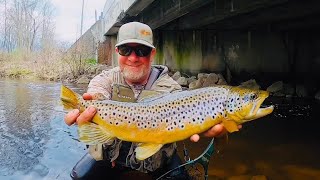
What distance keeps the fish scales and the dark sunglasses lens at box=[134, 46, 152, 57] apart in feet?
2.34

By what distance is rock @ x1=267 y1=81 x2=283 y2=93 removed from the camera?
13250 millimetres

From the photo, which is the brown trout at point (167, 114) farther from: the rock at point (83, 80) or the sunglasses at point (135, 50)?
the rock at point (83, 80)

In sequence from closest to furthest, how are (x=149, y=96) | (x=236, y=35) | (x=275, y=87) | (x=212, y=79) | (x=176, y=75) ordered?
(x=149, y=96)
(x=275, y=87)
(x=212, y=79)
(x=236, y=35)
(x=176, y=75)

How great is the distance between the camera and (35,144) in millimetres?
6461

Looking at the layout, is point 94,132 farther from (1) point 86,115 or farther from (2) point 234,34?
(2) point 234,34

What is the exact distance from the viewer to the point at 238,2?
8172 mm

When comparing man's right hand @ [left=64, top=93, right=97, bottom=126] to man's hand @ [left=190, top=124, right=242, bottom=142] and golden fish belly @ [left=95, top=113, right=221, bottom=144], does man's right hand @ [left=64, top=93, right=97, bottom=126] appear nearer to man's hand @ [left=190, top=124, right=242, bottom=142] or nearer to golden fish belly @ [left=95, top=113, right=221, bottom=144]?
golden fish belly @ [left=95, top=113, right=221, bottom=144]

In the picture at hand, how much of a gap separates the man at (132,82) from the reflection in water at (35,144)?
4.89 ft

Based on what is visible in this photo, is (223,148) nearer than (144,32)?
No

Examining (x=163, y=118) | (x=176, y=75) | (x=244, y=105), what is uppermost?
(x=176, y=75)

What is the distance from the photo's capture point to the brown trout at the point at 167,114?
2.84m

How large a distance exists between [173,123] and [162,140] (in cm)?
16

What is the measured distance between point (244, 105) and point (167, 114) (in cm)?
60

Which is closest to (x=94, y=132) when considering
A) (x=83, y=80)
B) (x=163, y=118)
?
(x=163, y=118)
